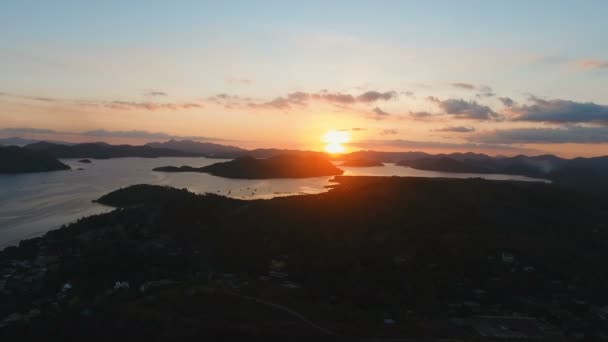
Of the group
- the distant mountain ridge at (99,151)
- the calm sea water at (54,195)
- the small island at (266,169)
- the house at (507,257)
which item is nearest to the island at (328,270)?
the house at (507,257)

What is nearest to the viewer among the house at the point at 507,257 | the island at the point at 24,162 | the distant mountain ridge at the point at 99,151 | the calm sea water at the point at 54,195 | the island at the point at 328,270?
the island at the point at 328,270

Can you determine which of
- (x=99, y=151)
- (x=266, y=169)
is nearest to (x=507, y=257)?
(x=266, y=169)

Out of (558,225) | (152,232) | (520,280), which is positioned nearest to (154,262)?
(152,232)

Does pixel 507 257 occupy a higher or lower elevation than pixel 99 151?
lower

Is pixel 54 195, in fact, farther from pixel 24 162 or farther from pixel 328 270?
pixel 328 270

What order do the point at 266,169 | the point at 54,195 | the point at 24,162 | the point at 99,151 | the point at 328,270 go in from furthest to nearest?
the point at 99,151, the point at 266,169, the point at 24,162, the point at 54,195, the point at 328,270

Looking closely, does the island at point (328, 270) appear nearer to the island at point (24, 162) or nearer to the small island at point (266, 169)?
the small island at point (266, 169)
